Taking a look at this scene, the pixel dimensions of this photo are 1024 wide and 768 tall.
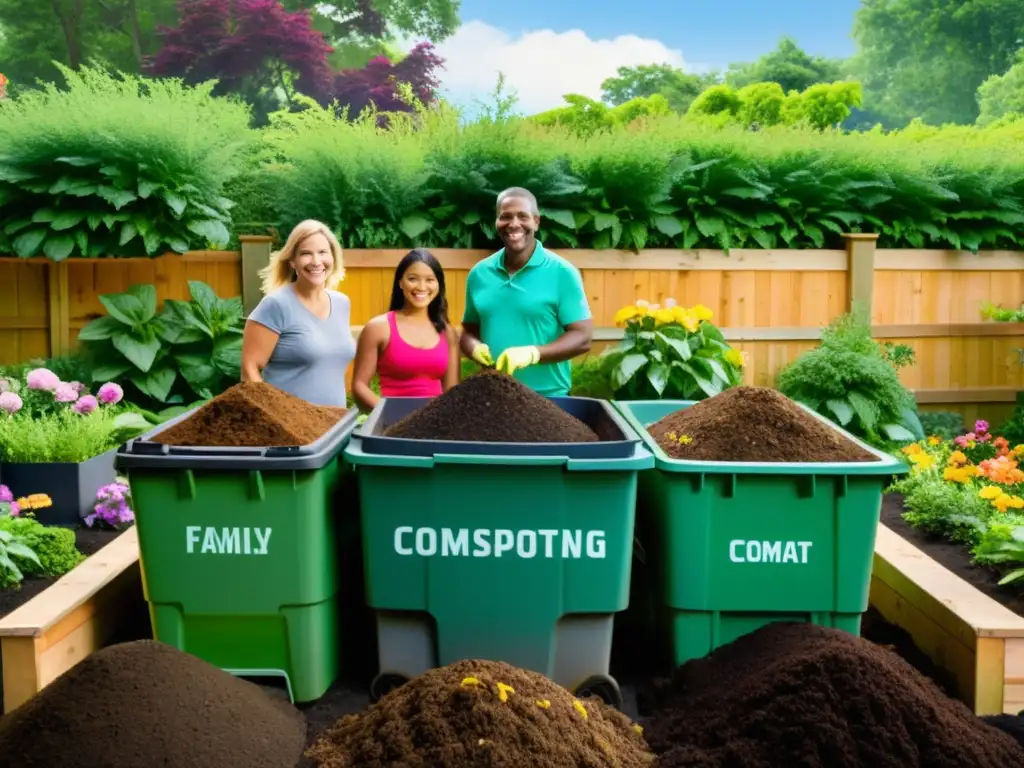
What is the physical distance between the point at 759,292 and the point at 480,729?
6.13m

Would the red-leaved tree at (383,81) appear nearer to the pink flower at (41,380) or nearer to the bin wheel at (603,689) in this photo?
the pink flower at (41,380)

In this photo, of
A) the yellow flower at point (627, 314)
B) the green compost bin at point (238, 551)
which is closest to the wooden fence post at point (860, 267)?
the yellow flower at point (627, 314)

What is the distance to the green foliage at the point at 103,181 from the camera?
700cm

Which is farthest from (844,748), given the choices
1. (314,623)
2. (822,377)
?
(822,377)

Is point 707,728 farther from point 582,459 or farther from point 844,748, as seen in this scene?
point 582,459

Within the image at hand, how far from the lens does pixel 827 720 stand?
2.75 metres

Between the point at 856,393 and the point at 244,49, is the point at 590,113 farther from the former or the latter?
the point at 244,49

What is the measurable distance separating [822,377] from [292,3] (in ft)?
91.3

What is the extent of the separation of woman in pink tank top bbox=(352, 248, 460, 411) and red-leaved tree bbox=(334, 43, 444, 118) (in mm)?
24105

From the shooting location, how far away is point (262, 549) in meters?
3.17

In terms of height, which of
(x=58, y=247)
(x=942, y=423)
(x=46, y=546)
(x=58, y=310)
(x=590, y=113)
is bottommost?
(x=942, y=423)

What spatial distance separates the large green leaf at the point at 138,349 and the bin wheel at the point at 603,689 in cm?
452

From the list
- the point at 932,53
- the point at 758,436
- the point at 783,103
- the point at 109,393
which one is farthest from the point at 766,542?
the point at 932,53

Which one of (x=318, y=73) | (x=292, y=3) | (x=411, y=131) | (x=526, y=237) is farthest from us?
(x=292, y=3)
